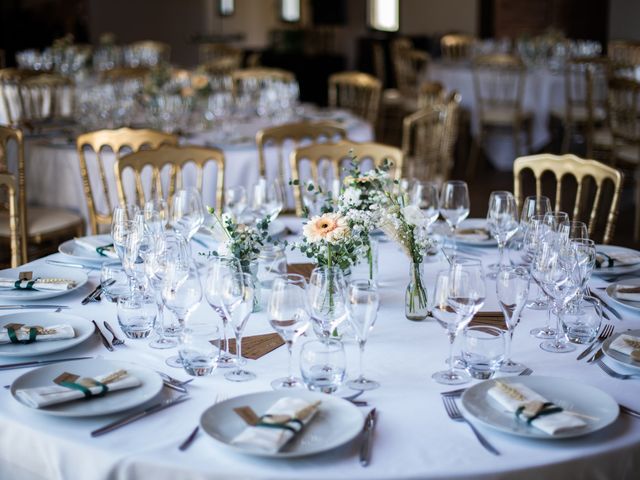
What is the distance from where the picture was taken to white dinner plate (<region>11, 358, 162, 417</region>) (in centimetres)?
166

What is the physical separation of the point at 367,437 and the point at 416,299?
676mm

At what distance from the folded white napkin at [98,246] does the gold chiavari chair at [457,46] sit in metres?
8.13

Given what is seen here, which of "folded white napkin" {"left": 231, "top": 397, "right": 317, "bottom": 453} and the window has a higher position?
the window

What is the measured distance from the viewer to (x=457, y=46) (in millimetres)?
10742

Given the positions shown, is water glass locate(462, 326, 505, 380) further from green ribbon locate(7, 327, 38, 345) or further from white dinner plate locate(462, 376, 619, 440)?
green ribbon locate(7, 327, 38, 345)

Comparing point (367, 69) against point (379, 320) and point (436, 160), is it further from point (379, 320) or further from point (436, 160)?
point (379, 320)

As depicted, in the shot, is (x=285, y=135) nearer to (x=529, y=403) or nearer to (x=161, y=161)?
(x=161, y=161)

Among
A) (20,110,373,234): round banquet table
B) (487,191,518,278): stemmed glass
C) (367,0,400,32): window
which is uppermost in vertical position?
(367,0,400,32): window

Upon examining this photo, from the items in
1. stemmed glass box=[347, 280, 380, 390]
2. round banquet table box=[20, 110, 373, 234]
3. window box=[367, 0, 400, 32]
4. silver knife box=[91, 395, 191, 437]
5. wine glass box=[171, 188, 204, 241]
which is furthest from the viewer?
window box=[367, 0, 400, 32]

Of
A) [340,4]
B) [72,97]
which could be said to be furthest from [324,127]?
[340,4]

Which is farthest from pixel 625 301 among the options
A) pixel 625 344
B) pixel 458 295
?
pixel 458 295

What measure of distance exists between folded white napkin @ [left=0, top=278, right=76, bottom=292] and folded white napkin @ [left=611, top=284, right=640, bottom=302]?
142 centimetres

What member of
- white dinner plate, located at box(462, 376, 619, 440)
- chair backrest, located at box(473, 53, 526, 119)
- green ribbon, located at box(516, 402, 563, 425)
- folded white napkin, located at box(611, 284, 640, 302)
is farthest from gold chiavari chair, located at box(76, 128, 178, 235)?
chair backrest, located at box(473, 53, 526, 119)

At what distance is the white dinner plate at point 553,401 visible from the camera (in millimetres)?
1595
